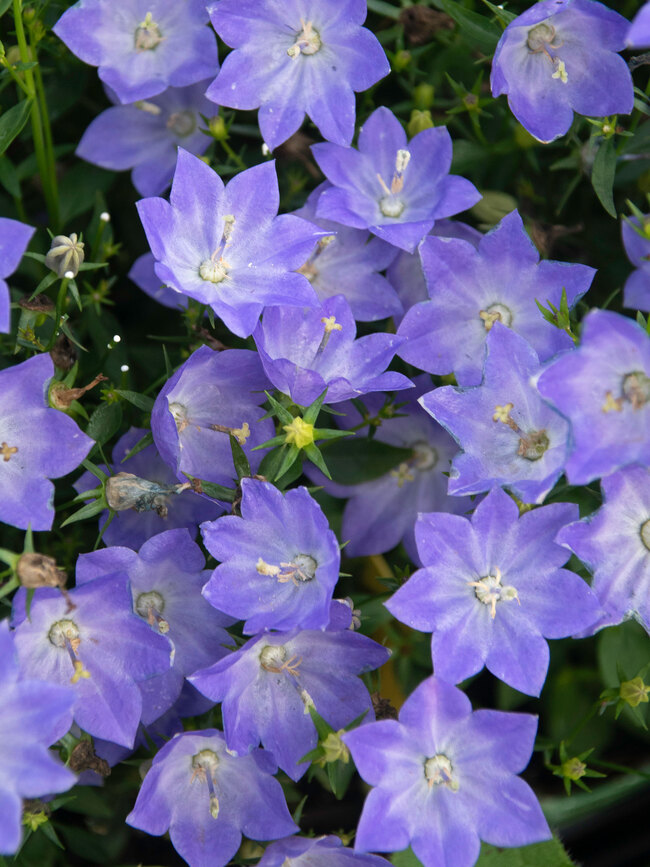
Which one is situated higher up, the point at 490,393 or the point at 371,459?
the point at 490,393

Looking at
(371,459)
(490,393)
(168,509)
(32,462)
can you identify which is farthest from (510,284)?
(32,462)

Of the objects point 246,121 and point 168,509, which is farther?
point 246,121

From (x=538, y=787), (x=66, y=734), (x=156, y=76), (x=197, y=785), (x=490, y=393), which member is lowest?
(x=538, y=787)

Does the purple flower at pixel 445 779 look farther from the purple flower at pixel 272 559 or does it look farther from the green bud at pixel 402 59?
the green bud at pixel 402 59

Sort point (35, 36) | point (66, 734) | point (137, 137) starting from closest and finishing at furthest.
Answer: point (66, 734) < point (35, 36) < point (137, 137)

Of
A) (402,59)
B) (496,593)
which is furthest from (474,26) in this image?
(496,593)

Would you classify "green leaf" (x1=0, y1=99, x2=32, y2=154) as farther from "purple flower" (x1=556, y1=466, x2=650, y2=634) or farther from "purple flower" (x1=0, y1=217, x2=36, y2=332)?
"purple flower" (x1=556, y1=466, x2=650, y2=634)

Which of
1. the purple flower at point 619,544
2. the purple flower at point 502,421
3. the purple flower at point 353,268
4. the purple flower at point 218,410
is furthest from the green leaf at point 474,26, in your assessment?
the purple flower at point 619,544

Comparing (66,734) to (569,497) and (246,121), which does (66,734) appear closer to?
(569,497)
